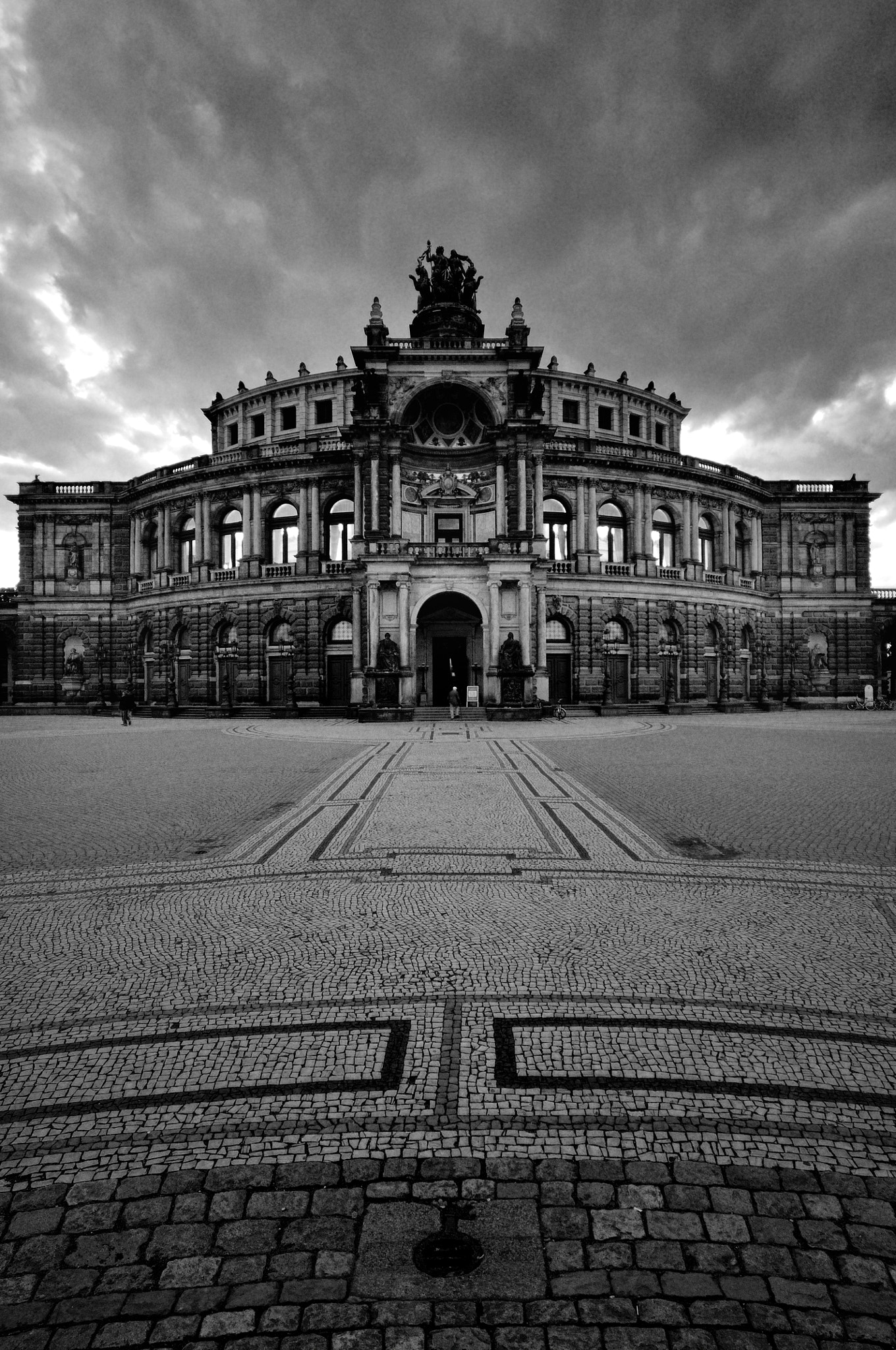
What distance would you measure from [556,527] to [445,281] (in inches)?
730

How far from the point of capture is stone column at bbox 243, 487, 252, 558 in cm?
3759

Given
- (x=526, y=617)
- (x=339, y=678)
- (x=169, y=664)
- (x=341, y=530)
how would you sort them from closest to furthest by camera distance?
(x=526, y=617)
(x=339, y=678)
(x=341, y=530)
(x=169, y=664)

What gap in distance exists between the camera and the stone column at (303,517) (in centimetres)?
3678

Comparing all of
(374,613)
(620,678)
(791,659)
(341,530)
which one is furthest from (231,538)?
(791,659)

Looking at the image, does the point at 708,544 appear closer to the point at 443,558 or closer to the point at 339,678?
the point at 443,558

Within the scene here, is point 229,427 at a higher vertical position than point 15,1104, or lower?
higher

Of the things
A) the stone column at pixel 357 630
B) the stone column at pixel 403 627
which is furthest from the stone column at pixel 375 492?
the stone column at pixel 403 627

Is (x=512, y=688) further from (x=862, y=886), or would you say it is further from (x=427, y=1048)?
(x=427, y=1048)

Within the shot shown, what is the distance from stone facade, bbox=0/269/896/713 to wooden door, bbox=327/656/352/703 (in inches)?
6.5

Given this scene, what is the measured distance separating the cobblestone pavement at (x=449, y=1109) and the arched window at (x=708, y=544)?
38197mm

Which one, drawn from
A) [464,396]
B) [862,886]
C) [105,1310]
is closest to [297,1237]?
[105,1310]

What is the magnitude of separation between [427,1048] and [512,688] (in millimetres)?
28418

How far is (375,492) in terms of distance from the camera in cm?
3306

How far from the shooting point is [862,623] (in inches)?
1711
